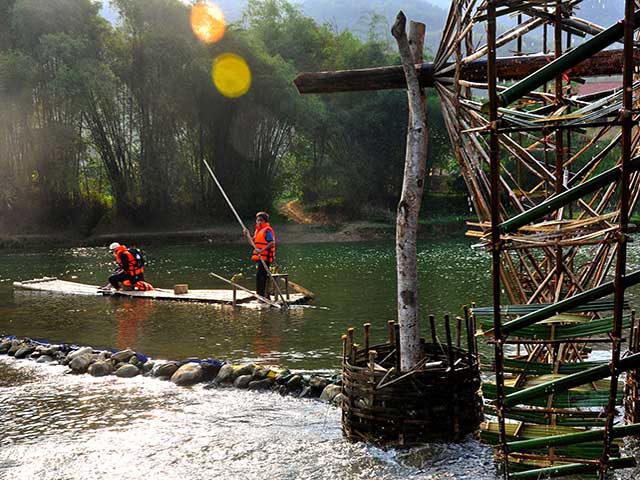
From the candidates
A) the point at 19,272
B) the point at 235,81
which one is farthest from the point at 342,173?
the point at 19,272

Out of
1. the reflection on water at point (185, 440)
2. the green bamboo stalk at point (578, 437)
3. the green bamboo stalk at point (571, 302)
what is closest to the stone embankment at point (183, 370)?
the reflection on water at point (185, 440)

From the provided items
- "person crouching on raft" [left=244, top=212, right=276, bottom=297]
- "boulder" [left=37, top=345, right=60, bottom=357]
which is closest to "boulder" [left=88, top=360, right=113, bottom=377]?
"boulder" [left=37, top=345, right=60, bottom=357]

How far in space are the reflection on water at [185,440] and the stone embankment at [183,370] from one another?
0.17 m

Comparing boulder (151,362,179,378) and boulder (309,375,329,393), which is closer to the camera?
boulder (309,375,329,393)

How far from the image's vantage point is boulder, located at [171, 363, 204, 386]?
8.80 metres

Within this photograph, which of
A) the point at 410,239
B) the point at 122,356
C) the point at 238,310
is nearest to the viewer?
the point at 410,239

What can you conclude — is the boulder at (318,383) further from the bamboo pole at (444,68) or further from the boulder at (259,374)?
the bamboo pole at (444,68)

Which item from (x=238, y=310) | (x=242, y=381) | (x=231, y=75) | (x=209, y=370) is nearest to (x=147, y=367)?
(x=209, y=370)

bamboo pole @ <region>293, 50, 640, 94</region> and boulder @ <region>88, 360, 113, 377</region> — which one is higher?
bamboo pole @ <region>293, 50, 640, 94</region>

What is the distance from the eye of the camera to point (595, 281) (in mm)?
5598

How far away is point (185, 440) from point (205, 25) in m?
25.7

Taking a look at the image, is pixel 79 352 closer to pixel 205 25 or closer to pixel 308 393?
pixel 308 393

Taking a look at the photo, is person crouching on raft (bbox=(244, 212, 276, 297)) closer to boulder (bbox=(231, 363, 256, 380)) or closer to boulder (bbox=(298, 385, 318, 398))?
boulder (bbox=(231, 363, 256, 380))

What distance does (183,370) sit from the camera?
8945mm
